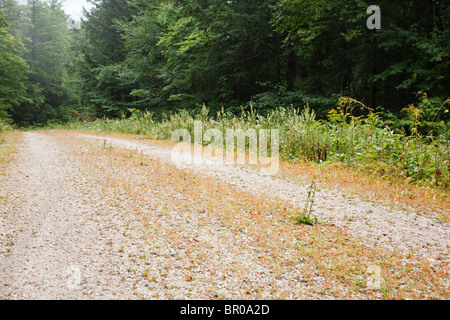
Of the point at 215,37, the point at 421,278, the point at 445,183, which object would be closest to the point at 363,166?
the point at 445,183

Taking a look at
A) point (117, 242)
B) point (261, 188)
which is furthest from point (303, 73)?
point (117, 242)

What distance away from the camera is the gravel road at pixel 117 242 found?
2594 mm

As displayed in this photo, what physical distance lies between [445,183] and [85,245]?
634cm

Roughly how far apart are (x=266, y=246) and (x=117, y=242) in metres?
1.82

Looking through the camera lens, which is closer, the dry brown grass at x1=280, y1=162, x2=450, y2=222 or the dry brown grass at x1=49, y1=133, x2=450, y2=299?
the dry brown grass at x1=49, y1=133, x2=450, y2=299

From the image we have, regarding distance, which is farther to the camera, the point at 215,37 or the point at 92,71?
the point at 92,71
